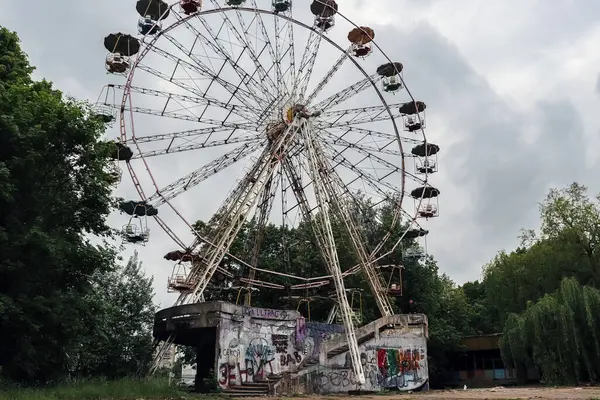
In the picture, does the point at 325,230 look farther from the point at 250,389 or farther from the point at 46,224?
the point at 46,224

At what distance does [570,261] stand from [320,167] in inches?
749

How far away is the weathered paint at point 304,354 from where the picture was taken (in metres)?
27.0

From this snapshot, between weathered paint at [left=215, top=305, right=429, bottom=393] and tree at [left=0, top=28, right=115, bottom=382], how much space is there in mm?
7027

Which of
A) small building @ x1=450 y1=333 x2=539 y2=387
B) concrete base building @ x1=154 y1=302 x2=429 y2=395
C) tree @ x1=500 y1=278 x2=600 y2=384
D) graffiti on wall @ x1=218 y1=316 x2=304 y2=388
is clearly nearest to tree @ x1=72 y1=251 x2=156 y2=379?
concrete base building @ x1=154 y1=302 x2=429 y2=395

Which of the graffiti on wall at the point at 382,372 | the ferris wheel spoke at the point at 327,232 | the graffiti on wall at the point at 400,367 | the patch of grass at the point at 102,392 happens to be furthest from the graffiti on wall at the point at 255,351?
the graffiti on wall at the point at 400,367

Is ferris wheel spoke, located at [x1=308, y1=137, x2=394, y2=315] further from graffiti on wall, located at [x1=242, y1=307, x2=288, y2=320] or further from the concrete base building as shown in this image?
graffiti on wall, located at [x1=242, y1=307, x2=288, y2=320]

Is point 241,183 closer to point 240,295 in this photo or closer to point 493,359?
point 240,295

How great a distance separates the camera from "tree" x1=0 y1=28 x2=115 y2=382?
66.0 feet

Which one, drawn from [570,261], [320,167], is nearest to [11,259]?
[320,167]

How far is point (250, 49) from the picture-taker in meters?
33.3

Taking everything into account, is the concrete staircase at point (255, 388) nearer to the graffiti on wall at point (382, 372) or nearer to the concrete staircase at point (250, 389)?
the concrete staircase at point (250, 389)

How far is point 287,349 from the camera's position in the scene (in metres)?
29.1

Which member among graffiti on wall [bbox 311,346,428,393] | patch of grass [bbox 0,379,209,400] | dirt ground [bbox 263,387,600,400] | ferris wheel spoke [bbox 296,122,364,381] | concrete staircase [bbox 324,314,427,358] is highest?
ferris wheel spoke [bbox 296,122,364,381]

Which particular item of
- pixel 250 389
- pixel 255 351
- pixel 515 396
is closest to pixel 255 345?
pixel 255 351
